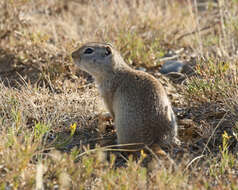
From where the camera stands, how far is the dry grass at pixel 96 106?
9.96 feet

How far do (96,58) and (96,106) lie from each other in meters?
0.61

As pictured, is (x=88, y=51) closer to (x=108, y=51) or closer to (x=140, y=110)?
(x=108, y=51)

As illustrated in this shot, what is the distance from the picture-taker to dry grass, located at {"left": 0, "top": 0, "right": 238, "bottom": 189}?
3037 mm

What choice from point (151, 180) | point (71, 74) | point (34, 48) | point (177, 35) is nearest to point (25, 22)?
point (34, 48)

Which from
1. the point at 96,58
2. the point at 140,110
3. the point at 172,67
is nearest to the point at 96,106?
the point at 96,58

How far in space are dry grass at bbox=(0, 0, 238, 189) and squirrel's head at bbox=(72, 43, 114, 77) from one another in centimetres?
45

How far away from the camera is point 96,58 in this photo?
4254 mm

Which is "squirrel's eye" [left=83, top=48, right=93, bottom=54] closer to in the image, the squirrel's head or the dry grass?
the squirrel's head

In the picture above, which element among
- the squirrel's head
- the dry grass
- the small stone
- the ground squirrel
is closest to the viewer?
the dry grass

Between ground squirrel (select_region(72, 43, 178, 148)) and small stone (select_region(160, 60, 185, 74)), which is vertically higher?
small stone (select_region(160, 60, 185, 74))

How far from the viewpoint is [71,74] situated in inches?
215

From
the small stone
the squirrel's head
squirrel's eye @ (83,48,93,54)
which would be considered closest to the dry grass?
the small stone

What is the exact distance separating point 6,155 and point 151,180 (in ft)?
3.81

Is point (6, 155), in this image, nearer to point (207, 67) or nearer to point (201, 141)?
point (201, 141)
